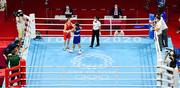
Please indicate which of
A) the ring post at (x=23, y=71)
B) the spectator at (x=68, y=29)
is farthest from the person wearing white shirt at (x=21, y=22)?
the ring post at (x=23, y=71)

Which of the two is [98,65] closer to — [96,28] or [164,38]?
[96,28]

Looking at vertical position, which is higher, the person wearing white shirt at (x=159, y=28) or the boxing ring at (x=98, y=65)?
the person wearing white shirt at (x=159, y=28)

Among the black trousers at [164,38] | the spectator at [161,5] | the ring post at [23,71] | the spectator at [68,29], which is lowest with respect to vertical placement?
the ring post at [23,71]

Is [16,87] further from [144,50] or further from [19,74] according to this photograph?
[144,50]

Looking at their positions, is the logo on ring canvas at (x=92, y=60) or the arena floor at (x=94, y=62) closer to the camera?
Result: the arena floor at (x=94, y=62)

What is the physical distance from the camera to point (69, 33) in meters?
16.2

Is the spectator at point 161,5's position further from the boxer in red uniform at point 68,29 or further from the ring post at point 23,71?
the ring post at point 23,71

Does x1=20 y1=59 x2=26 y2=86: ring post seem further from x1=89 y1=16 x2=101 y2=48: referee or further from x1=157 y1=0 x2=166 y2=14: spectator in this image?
x1=157 y1=0 x2=166 y2=14: spectator

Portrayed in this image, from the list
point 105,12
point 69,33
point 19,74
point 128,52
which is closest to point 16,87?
point 19,74

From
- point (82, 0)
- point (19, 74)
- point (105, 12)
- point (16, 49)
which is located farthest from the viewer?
point (82, 0)

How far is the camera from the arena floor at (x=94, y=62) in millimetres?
14508

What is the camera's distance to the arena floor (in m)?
14.5

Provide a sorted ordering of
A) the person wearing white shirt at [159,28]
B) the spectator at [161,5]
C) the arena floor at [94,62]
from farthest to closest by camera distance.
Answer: the spectator at [161,5]
the person wearing white shirt at [159,28]
the arena floor at [94,62]

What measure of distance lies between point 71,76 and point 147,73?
2.32 meters
